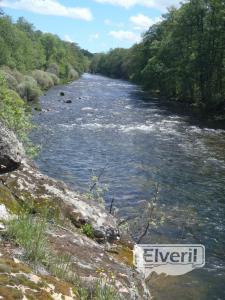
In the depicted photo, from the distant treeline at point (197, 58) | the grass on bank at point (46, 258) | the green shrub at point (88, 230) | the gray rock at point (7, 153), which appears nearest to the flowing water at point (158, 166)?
the green shrub at point (88, 230)

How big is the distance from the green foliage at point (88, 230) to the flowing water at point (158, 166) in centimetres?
506

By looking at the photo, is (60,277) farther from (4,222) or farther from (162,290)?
(162,290)

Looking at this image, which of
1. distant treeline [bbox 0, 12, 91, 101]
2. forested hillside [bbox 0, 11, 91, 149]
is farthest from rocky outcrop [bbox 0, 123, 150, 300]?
distant treeline [bbox 0, 12, 91, 101]

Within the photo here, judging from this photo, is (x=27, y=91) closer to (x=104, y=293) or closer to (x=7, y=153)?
(x=7, y=153)

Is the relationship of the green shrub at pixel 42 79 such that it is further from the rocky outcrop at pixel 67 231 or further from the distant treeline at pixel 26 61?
the rocky outcrop at pixel 67 231

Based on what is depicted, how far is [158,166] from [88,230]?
2052 cm

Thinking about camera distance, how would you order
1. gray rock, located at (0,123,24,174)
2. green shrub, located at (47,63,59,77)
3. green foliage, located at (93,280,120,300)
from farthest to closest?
green shrub, located at (47,63,59,77)
gray rock, located at (0,123,24,174)
green foliage, located at (93,280,120,300)

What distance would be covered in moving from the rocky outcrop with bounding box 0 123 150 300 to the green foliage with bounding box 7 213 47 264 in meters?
0.21

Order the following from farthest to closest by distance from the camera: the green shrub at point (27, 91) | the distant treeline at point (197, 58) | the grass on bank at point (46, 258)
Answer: the green shrub at point (27, 91)
the distant treeline at point (197, 58)
the grass on bank at point (46, 258)

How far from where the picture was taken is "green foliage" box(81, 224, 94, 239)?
34.4ft

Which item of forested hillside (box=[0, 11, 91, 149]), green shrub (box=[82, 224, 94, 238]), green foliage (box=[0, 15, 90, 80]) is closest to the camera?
green shrub (box=[82, 224, 94, 238])

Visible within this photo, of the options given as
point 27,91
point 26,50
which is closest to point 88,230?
point 27,91

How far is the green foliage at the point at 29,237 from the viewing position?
7.00 meters

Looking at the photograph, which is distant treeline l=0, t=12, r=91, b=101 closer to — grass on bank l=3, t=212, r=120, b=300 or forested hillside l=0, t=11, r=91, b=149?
forested hillside l=0, t=11, r=91, b=149
